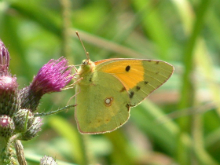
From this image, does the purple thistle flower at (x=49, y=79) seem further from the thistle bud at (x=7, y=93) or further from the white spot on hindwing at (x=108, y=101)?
the white spot on hindwing at (x=108, y=101)

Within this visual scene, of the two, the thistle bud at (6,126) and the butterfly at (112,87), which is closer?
the thistle bud at (6,126)

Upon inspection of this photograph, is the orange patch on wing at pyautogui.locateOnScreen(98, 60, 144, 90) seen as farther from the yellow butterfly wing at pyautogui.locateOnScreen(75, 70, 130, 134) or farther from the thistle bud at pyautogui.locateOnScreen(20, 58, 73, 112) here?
the thistle bud at pyautogui.locateOnScreen(20, 58, 73, 112)

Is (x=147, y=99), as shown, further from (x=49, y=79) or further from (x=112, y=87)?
(x=49, y=79)

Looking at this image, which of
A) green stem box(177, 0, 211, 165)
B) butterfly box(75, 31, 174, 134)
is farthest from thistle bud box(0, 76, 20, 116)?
green stem box(177, 0, 211, 165)

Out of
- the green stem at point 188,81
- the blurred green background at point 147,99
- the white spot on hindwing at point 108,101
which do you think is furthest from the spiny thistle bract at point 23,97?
the green stem at point 188,81

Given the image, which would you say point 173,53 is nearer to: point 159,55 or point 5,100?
point 159,55

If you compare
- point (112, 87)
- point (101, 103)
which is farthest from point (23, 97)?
point (112, 87)
